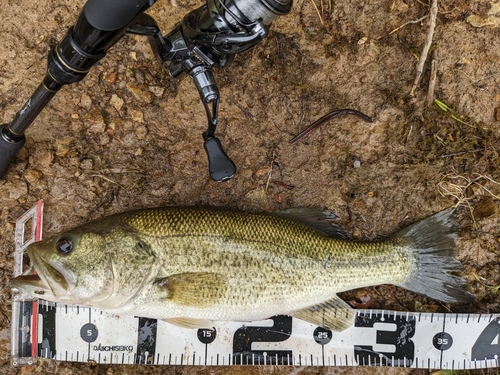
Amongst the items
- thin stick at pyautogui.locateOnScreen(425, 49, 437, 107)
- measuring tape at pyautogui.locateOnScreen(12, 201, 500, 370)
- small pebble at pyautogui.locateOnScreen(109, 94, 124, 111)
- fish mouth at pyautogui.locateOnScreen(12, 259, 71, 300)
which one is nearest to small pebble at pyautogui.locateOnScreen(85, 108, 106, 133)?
small pebble at pyautogui.locateOnScreen(109, 94, 124, 111)

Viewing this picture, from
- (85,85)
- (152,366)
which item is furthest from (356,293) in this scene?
(85,85)

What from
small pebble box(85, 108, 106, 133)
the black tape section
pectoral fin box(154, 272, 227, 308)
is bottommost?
pectoral fin box(154, 272, 227, 308)

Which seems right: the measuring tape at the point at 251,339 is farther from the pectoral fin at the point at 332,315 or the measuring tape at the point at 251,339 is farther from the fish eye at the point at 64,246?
the fish eye at the point at 64,246

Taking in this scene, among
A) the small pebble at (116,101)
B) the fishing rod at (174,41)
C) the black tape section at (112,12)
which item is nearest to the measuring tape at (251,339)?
the small pebble at (116,101)

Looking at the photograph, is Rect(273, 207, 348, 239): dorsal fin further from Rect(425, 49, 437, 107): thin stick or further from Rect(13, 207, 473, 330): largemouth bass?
Rect(425, 49, 437, 107): thin stick

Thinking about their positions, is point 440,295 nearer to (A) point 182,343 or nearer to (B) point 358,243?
(B) point 358,243

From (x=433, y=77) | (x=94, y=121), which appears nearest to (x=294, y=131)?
(x=433, y=77)

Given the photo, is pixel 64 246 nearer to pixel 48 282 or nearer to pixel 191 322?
pixel 48 282
